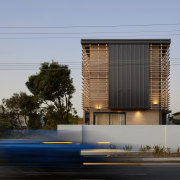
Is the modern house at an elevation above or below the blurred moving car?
above

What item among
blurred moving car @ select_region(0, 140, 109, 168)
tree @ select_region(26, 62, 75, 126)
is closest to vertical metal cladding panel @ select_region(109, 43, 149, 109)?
tree @ select_region(26, 62, 75, 126)

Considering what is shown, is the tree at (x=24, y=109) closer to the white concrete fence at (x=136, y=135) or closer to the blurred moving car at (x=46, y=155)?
the white concrete fence at (x=136, y=135)

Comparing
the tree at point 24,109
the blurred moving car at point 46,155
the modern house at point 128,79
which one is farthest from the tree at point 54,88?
the blurred moving car at point 46,155

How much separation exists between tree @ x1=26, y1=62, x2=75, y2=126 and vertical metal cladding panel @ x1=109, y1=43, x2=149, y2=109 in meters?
9.59

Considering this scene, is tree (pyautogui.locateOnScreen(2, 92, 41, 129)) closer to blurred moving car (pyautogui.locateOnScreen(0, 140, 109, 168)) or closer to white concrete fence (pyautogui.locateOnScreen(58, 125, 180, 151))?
white concrete fence (pyautogui.locateOnScreen(58, 125, 180, 151))

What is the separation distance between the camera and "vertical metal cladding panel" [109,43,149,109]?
110 feet

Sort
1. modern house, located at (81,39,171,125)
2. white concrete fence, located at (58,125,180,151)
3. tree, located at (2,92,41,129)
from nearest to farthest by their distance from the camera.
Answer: white concrete fence, located at (58,125,180,151) < modern house, located at (81,39,171,125) < tree, located at (2,92,41,129)

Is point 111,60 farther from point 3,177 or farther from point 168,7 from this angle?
point 3,177

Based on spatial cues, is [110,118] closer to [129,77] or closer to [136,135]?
[129,77]

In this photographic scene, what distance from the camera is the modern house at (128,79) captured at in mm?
33438

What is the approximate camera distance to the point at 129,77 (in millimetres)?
33812

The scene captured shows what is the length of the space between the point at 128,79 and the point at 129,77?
0.69ft

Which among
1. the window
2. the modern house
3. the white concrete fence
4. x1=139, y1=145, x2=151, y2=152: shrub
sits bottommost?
x1=139, y1=145, x2=151, y2=152: shrub

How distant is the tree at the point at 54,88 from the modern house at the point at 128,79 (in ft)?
27.1
